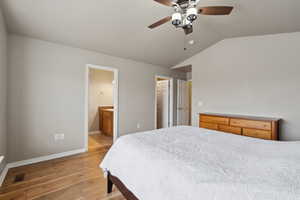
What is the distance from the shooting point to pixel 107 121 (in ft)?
14.2

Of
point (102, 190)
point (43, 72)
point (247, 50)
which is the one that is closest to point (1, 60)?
point (43, 72)

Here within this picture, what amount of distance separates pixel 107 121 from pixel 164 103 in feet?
6.86

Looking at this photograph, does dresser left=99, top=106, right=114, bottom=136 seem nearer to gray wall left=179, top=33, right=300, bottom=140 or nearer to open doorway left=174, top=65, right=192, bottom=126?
open doorway left=174, top=65, right=192, bottom=126

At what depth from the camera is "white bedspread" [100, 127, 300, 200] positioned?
74cm

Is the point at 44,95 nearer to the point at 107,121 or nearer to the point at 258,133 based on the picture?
the point at 107,121

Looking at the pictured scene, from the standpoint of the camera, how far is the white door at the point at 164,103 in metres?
4.92

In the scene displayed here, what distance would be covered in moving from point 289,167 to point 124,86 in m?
3.39

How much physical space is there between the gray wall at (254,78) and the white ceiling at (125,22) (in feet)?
1.00

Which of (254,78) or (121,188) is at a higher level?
(254,78)

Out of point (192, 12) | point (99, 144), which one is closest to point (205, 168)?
point (192, 12)

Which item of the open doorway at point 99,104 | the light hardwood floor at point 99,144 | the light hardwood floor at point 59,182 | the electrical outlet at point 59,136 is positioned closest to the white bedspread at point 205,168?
the light hardwood floor at point 59,182

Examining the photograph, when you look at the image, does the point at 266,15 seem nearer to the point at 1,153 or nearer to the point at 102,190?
the point at 102,190

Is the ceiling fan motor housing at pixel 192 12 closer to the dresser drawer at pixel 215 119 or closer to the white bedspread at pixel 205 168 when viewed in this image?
the white bedspread at pixel 205 168

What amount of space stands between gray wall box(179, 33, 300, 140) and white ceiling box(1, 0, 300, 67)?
0.30 metres
